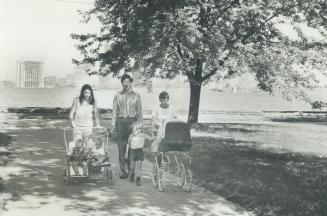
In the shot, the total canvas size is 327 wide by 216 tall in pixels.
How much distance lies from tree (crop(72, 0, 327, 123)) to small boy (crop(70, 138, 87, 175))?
9.87m

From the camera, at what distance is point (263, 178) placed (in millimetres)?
9977

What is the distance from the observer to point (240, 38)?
21.5 meters

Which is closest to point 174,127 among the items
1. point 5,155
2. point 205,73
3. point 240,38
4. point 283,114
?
point 5,155

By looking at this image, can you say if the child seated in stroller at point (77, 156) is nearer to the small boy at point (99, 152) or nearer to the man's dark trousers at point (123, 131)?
the small boy at point (99, 152)

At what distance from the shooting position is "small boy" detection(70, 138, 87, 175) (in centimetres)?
809

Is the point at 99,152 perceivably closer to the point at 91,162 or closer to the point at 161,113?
the point at 91,162

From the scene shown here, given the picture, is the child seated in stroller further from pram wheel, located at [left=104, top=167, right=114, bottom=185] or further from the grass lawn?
the grass lawn

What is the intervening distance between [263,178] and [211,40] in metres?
9.92

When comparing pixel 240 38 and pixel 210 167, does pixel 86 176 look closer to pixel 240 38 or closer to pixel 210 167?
pixel 210 167

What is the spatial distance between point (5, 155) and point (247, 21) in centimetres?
1372

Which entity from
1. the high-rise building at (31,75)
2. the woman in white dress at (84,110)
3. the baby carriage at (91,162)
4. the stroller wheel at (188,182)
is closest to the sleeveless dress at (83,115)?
the woman in white dress at (84,110)

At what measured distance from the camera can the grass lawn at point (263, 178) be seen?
25.4 ft

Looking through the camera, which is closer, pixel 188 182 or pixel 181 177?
pixel 181 177

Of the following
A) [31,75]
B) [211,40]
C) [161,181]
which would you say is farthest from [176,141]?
[31,75]
